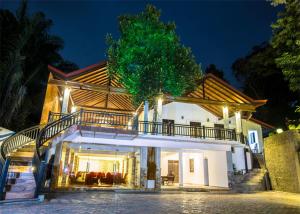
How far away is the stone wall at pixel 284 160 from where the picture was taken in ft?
44.7

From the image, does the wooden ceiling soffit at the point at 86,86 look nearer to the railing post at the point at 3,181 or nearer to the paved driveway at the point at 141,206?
the railing post at the point at 3,181

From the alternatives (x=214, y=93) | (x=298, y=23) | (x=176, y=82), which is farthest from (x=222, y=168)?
(x=298, y=23)

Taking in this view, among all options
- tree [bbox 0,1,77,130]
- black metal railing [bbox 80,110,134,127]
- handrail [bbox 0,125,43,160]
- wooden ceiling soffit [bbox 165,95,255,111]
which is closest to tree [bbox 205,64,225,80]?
wooden ceiling soffit [bbox 165,95,255,111]

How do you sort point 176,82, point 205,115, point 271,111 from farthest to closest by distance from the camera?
point 271,111 → point 205,115 → point 176,82

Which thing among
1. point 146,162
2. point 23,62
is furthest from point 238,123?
point 23,62

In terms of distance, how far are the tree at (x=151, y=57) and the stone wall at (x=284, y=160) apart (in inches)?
304

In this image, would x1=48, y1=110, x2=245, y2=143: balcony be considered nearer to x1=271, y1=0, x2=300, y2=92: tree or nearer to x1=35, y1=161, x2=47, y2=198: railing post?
x1=35, y1=161, x2=47, y2=198: railing post

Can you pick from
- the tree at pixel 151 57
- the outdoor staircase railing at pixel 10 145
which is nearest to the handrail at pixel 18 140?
the outdoor staircase railing at pixel 10 145

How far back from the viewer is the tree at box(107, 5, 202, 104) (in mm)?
11562

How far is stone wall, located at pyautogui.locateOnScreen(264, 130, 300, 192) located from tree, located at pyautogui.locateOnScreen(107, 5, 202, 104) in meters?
7.71

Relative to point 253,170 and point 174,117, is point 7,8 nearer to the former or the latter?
point 174,117

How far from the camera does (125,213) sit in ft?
19.9

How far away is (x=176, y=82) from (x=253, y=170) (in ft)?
Result: 30.0

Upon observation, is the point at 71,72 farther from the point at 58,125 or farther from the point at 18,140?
the point at 18,140
